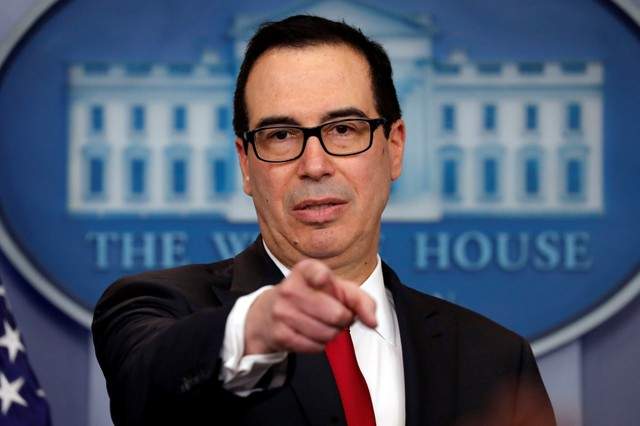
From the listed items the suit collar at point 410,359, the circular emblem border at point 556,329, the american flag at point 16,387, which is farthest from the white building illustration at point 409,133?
Result: the suit collar at point 410,359

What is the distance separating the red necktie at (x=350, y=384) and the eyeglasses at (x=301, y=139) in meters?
0.34

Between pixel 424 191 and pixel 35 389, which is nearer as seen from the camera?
pixel 35 389

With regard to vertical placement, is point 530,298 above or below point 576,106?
below

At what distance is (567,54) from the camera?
9.76 ft

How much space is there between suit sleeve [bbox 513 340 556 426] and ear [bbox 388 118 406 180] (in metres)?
0.42

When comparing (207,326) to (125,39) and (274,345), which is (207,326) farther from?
(125,39)

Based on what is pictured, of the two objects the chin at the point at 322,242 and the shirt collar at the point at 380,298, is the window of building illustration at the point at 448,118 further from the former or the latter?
the chin at the point at 322,242

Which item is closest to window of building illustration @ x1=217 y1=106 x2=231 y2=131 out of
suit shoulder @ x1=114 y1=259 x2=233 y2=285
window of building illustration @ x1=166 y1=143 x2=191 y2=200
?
window of building illustration @ x1=166 y1=143 x2=191 y2=200

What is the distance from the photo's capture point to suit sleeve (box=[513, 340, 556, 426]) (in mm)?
1991

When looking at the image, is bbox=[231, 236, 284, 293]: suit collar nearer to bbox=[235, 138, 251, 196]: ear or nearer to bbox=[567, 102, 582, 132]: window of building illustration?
bbox=[235, 138, 251, 196]: ear

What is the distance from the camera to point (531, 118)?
9.76ft

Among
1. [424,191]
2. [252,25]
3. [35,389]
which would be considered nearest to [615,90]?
[424,191]

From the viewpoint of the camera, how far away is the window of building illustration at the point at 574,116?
296 cm

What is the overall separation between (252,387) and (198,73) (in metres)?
1.68
